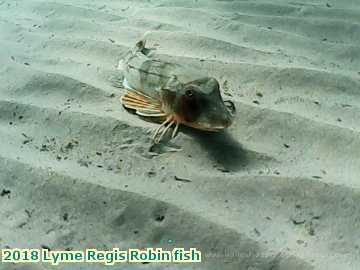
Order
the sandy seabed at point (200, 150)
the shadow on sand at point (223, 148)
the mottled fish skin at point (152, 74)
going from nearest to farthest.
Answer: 1. the sandy seabed at point (200, 150)
2. the shadow on sand at point (223, 148)
3. the mottled fish skin at point (152, 74)

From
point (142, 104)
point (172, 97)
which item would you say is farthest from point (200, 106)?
point (142, 104)

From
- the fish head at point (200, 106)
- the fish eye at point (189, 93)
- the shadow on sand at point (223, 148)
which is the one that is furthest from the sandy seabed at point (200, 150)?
the fish eye at point (189, 93)

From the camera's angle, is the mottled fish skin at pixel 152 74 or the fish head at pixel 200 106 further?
the mottled fish skin at pixel 152 74

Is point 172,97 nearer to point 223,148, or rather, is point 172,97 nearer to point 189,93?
point 189,93

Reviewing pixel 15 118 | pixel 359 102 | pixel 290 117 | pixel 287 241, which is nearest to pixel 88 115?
pixel 15 118

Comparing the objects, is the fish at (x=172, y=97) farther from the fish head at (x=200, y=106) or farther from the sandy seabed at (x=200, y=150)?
the sandy seabed at (x=200, y=150)

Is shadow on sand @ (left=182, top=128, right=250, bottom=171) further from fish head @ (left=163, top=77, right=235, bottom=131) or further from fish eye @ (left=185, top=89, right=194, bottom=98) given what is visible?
fish eye @ (left=185, top=89, right=194, bottom=98)
